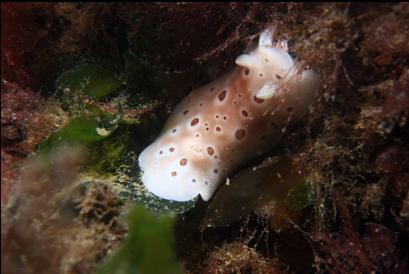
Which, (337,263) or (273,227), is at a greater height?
(273,227)

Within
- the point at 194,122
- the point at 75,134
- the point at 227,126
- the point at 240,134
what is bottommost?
the point at 240,134

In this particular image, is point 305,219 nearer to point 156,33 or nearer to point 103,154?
point 103,154

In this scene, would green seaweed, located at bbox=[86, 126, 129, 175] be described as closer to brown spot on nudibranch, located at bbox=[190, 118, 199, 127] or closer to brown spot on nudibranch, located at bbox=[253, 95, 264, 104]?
brown spot on nudibranch, located at bbox=[190, 118, 199, 127]

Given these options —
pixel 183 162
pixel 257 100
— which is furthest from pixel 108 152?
pixel 257 100

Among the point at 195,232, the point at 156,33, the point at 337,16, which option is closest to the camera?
the point at 337,16

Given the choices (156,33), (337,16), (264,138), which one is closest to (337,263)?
(264,138)

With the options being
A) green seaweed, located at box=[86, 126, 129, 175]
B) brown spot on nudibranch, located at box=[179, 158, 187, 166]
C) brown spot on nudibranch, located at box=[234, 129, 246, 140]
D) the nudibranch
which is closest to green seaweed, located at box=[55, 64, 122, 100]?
green seaweed, located at box=[86, 126, 129, 175]

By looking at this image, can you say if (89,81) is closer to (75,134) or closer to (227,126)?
(75,134)
